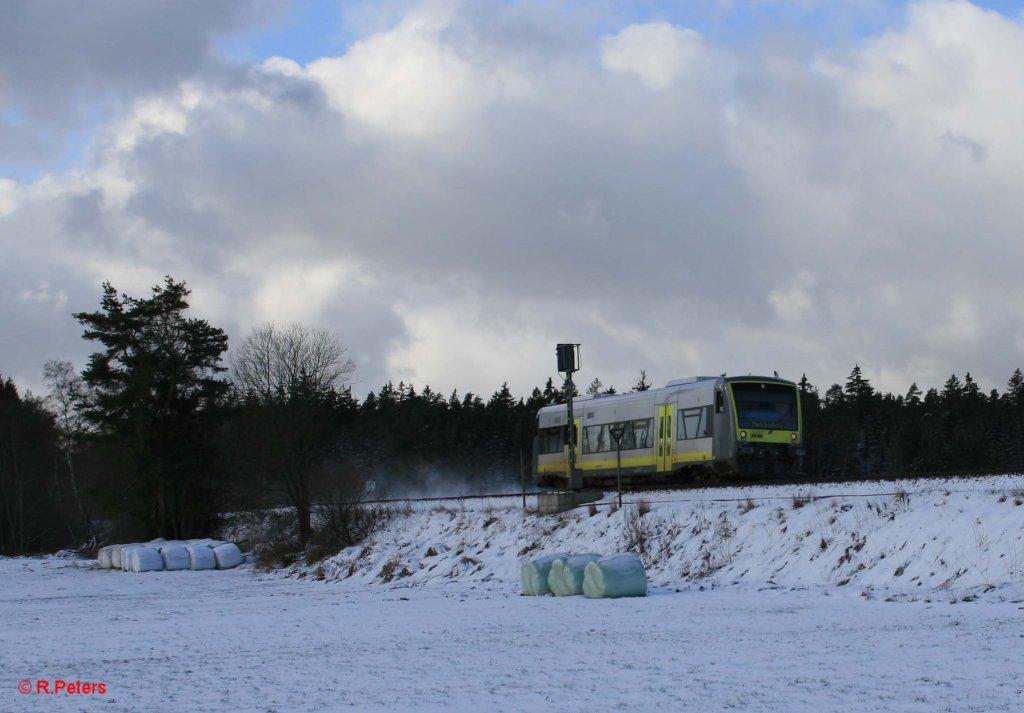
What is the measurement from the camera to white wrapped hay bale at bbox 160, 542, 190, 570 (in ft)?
156

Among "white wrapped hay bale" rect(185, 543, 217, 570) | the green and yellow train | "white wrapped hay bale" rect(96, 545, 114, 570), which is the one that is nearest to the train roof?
the green and yellow train

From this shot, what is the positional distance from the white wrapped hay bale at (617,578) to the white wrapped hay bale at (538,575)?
163 cm

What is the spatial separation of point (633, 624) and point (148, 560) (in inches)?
1313

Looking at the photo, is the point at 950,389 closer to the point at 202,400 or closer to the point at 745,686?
the point at 202,400

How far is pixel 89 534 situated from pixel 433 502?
121 feet

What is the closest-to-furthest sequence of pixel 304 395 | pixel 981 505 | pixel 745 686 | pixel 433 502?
pixel 745 686 → pixel 981 505 → pixel 433 502 → pixel 304 395

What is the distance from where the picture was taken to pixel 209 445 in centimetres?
5878

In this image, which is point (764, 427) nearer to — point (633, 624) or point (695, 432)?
point (695, 432)

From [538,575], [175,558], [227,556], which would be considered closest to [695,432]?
[538,575]

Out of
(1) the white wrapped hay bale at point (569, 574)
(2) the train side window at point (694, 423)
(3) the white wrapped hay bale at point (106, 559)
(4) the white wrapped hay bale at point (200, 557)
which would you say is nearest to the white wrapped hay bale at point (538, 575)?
(1) the white wrapped hay bale at point (569, 574)

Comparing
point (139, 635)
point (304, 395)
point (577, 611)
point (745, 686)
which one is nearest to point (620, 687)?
point (745, 686)

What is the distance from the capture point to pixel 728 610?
20016mm

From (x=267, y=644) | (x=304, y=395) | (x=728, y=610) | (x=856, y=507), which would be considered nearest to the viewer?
(x=267, y=644)

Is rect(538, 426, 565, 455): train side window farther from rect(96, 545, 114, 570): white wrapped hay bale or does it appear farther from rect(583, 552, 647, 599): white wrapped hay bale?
rect(96, 545, 114, 570): white wrapped hay bale
